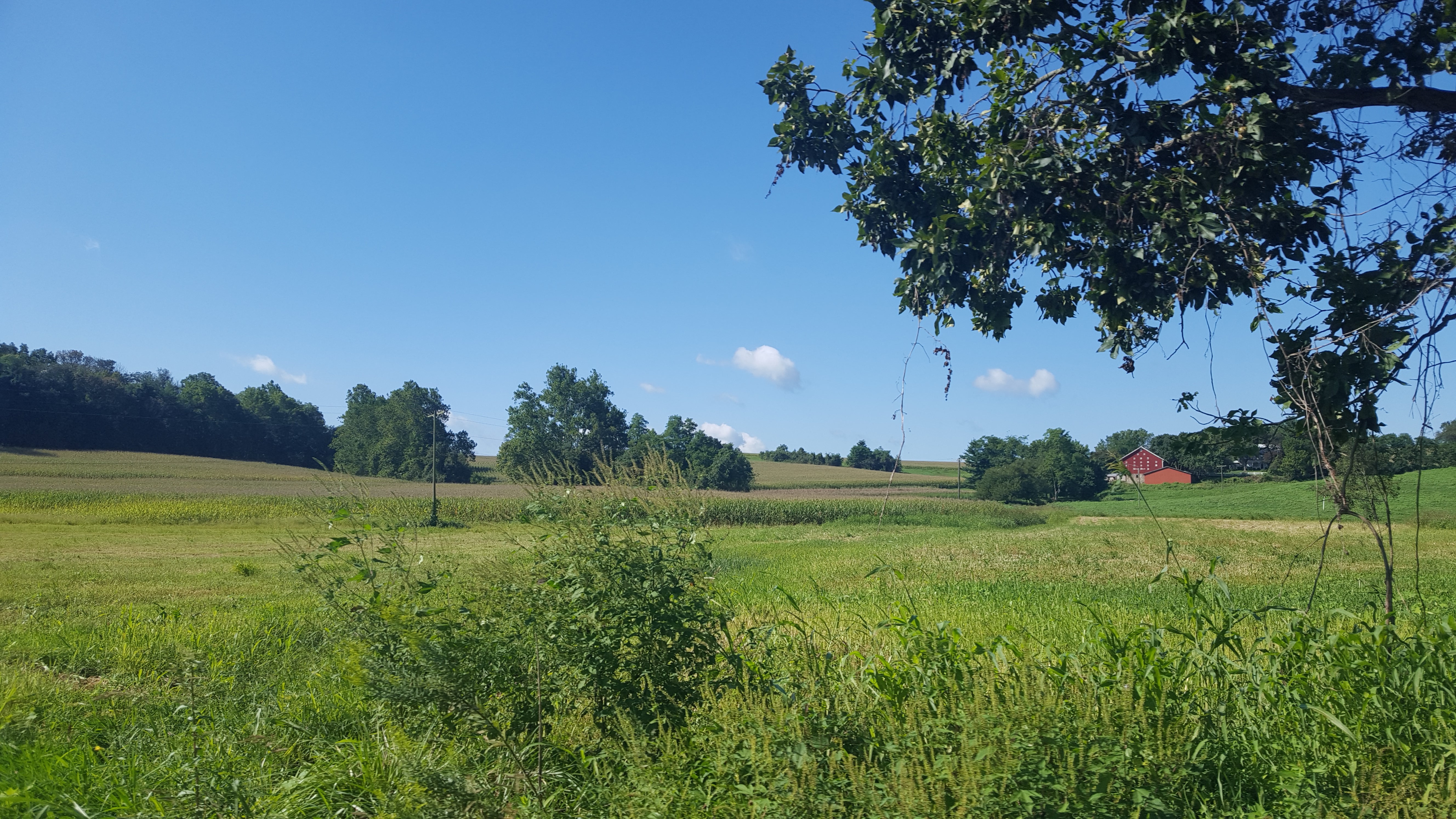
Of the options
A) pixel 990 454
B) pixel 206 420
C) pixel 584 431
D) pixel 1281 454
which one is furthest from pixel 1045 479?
pixel 206 420

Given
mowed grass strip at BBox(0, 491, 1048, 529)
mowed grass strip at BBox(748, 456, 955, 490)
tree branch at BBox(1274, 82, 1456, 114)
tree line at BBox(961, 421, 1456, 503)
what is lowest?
mowed grass strip at BBox(0, 491, 1048, 529)

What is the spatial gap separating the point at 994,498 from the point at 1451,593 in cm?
5759

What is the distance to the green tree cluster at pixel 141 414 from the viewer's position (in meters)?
66.8

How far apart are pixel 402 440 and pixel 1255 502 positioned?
76221mm

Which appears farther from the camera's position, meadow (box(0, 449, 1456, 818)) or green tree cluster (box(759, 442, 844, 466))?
green tree cluster (box(759, 442, 844, 466))

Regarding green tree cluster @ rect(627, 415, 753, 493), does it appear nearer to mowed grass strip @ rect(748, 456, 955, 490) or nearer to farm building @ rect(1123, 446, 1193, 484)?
mowed grass strip @ rect(748, 456, 955, 490)

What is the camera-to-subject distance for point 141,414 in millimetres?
74062

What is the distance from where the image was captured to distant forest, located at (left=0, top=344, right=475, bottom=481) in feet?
221

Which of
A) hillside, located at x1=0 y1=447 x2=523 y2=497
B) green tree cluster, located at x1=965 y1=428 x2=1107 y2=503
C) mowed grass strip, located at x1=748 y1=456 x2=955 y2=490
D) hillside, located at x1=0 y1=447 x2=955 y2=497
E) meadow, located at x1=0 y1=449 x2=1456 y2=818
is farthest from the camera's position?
mowed grass strip, located at x1=748 y1=456 x2=955 y2=490

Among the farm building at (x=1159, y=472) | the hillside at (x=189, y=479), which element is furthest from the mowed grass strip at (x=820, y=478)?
the farm building at (x=1159, y=472)

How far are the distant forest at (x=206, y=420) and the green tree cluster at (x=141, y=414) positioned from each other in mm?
97

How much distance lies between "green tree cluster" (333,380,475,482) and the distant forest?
154mm

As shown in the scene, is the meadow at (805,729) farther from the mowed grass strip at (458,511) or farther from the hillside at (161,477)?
the hillside at (161,477)

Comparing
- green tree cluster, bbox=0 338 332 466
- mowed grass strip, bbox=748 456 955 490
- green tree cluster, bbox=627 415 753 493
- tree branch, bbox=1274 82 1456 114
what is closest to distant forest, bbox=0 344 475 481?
green tree cluster, bbox=0 338 332 466
